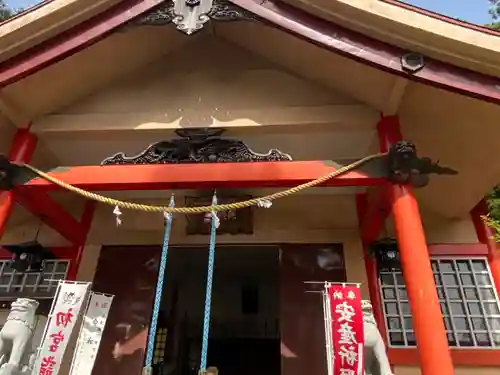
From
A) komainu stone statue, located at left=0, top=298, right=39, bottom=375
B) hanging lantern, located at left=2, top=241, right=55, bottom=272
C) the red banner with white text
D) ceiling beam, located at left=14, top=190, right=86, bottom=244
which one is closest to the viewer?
the red banner with white text

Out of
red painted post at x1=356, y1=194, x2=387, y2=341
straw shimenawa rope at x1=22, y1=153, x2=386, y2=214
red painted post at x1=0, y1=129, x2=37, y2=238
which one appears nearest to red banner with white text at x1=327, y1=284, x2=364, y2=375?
straw shimenawa rope at x1=22, y1=153, x2=386, y2=214

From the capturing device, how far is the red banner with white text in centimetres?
365

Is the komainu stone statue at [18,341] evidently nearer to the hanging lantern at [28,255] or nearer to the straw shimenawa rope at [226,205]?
the straw shimenawa rope at [226,205]

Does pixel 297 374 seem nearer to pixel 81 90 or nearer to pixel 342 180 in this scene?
pixel 342 180

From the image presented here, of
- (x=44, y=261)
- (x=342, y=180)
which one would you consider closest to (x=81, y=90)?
(x=44, y=261)

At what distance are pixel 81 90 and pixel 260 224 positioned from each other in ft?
9.63

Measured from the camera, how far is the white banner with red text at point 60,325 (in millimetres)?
4035

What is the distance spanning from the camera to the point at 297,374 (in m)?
5.02

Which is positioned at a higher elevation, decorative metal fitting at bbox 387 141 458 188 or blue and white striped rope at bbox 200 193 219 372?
decorative metal fitting at bbox 387 141 458 188

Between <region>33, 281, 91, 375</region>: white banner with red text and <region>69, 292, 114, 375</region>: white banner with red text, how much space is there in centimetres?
34

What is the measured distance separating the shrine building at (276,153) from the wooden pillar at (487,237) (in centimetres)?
2

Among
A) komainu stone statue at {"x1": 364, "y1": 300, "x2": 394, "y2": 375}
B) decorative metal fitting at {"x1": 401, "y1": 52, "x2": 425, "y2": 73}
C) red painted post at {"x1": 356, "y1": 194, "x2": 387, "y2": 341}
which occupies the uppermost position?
decorative metal fitting at {"x1": 401, "y1": 52, "x2": 425, "y2": 73}

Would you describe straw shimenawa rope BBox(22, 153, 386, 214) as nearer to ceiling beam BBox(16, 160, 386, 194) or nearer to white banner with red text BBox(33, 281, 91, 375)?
ceiling beam BBox(16, 160, 386, 194)

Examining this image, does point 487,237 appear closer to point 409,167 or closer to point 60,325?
point 409,167
